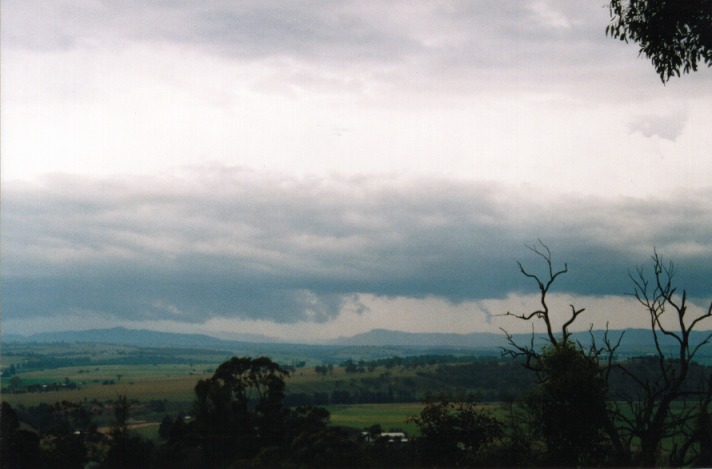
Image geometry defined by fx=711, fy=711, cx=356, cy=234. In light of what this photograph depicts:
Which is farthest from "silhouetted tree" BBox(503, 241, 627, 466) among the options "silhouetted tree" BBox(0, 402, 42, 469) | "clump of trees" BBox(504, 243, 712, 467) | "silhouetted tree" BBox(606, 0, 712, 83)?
"silhouetted tree" BBox(0, 402, 42, 469)

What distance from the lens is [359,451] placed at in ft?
38.2

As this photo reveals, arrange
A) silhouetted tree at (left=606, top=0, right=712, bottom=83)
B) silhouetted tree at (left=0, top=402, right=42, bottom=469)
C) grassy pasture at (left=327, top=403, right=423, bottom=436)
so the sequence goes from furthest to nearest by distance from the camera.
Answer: grassy pasture at (left=327, top=403, right=423, bottom=436) < silhouetted tree at (left=0, top=402, right=42, bottom=469) < silhouetted tree at (left=606, top=0, right=712, bottom=83)

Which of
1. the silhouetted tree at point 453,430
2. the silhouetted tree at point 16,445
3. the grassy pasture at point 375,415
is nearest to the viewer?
the silhouetted tree at point 16,445

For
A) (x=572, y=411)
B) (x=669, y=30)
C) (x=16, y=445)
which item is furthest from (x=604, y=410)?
(x=16, y=445)

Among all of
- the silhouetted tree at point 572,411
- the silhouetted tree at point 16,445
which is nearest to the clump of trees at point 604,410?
the silhouetted tree at point 572,411

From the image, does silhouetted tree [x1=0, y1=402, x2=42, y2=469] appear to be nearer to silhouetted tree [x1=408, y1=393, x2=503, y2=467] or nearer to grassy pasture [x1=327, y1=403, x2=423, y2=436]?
grassy pasture [x1=327, y1=403, x2=423, y2=436]

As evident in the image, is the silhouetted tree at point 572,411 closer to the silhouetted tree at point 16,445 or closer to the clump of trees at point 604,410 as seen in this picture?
the clump of trees at point 604,410

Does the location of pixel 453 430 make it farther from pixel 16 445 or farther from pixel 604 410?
pixel 16 445

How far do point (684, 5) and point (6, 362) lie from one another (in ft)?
59.0

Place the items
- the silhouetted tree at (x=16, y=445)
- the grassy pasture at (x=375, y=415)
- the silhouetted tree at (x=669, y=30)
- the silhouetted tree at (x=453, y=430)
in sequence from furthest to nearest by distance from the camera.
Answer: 1. the grassy pasture at (x=375, y=415)
2. the silhouetted tree at (x=453, y=430)
3. the silhouetted tree at (x=16, y=445)
4. the silhouetted tree at (x=669, y=30)

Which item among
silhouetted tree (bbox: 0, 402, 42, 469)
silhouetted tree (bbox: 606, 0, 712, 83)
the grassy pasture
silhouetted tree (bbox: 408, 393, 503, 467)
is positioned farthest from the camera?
the grassy pasture

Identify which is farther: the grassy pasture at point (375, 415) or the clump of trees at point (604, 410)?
the grassy pasture at point (375, 415)

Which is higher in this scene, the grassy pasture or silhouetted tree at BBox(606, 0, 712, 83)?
silhouetted tree at BBox(606, 0, 712, 83)

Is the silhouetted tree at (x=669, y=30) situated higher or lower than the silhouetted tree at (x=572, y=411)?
higher
